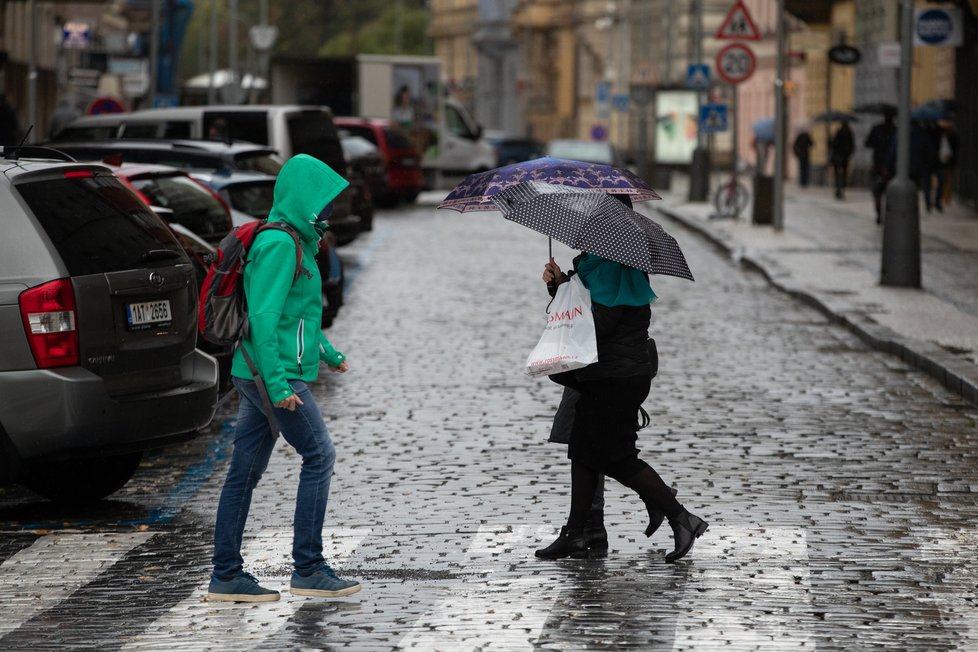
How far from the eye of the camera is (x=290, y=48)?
131750mm

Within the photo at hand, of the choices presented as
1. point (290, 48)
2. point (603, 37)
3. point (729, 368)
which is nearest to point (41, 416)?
point (729, 368)

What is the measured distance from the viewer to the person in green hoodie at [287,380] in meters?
7.09

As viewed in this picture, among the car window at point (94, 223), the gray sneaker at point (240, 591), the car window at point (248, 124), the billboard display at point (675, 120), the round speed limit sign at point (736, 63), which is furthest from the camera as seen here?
the billboard display at point (675, 120)

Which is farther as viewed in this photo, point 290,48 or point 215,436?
point 290,48

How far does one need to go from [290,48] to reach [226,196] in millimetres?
117726

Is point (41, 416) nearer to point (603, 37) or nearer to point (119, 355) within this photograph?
point (119, 355)

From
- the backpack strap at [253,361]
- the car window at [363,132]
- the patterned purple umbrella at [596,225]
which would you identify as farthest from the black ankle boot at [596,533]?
the car window at [363,132]

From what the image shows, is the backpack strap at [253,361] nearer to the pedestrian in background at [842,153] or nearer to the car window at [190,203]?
the car window at [190,203]

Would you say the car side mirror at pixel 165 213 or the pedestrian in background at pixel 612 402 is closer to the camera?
the pedestrian in background at pixel 612 402

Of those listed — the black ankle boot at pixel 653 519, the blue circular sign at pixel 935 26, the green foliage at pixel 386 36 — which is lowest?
the black ankle boot at pixel 653 519

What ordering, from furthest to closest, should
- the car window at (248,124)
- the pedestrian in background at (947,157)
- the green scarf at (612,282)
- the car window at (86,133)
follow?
the pedestrian in background at (947,157) → the car window at (248,124) → the car window at (86,133) → the green scarf at (612,282)

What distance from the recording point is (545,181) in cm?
798

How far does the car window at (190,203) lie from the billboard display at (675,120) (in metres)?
34.7

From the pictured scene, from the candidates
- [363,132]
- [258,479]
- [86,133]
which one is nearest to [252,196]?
[86,133]
